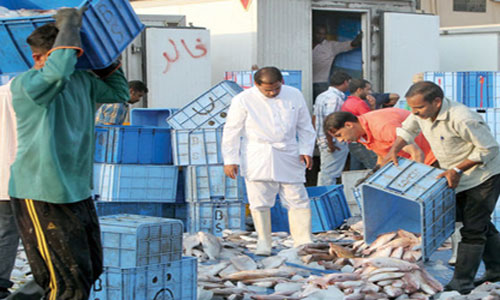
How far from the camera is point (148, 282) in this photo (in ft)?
17.5

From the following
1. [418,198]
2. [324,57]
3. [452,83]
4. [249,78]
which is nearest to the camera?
[418,198]

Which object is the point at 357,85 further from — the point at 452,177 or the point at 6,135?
the point at 6,135

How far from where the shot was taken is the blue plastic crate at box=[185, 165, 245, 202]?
907 centimetres

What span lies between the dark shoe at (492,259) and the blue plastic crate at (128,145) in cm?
411

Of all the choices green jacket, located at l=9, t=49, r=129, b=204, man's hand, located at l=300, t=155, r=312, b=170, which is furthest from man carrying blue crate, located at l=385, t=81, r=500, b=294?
green jacket, located at l=9, t=49, r=129, b=204

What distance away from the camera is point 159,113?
11125 mm

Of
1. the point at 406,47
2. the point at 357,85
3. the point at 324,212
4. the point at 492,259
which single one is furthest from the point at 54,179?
the point at 406,47

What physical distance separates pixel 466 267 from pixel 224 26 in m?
8.07

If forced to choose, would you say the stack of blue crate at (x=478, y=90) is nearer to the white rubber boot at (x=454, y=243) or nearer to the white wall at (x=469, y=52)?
the white rubber boot at (x=454, y=243)

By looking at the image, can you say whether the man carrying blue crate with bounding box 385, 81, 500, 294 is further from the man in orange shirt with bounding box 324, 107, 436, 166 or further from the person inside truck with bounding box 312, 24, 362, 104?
the person inside truck with bounding box 312, 24, 362, 104

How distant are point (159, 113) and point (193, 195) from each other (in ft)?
7.74

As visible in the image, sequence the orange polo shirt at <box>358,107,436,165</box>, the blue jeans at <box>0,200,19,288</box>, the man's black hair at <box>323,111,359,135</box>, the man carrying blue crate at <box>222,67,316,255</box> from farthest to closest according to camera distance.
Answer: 1. the man carrying blue crate at <box>222,67,316,255</box>
2. the man's black hair at <box>323,111,359,135</box>
3. the orange polo shirt at <box>358,107,436,165</box>
4. the blue jeans at <box>0,200,19,288</box>

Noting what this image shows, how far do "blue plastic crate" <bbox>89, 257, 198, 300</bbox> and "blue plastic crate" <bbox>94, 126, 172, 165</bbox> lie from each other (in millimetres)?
3568

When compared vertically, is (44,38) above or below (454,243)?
above
